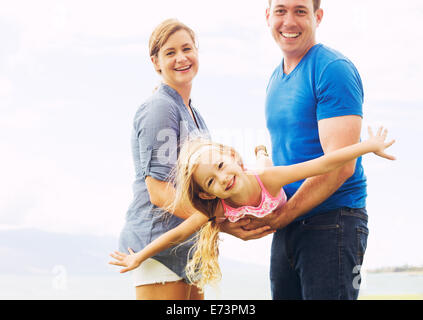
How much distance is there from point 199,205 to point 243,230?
350mm

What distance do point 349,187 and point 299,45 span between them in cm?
102

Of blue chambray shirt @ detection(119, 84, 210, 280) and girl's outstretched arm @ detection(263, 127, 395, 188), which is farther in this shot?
blue chambray shirt @ detection(119, 84, 210, 280)

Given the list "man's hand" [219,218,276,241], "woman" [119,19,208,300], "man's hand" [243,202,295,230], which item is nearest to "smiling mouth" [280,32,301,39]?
"woman" [119,19,208,300]

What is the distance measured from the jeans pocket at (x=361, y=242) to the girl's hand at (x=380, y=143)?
1.66 ft

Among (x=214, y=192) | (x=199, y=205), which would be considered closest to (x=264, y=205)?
(x=214, y=192)

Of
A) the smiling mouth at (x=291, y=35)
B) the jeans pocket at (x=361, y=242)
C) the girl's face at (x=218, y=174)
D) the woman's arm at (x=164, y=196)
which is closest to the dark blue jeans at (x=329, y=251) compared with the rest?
the jeans pocket at (x=361, y=242)

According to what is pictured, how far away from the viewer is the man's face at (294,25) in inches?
132

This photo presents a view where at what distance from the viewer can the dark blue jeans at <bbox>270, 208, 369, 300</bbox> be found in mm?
3086

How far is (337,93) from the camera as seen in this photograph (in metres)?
3.00

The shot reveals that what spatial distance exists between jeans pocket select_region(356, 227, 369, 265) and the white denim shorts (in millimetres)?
1274

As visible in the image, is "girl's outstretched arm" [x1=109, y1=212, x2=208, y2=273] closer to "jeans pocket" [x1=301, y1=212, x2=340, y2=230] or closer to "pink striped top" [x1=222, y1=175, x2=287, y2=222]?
"pink striped top" [x1=222, y1=175, x2=287, y2=222]
